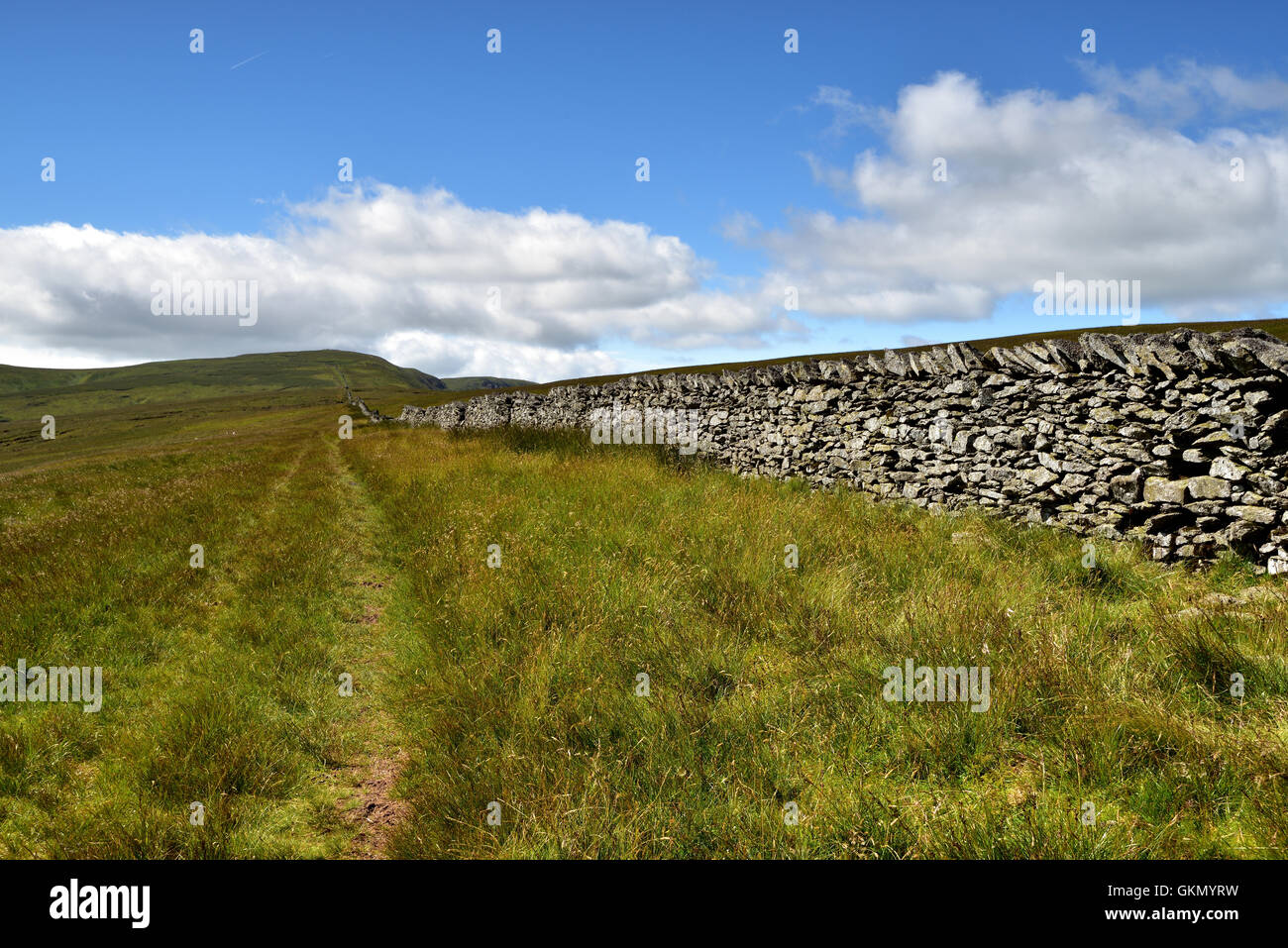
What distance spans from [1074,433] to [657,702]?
7115 mm

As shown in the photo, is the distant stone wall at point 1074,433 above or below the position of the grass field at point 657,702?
above

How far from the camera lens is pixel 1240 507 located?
621 cm

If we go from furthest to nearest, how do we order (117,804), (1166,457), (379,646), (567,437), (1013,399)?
(567,437) → (1013,399) → (1166,457) → (379,646) → (117,804)

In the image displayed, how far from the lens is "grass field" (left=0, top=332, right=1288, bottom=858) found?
278 cm

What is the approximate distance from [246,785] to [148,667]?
259 cm

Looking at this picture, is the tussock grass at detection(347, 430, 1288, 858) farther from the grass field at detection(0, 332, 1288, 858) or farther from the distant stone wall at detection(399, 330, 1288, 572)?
the distant stone wall at detection(399, 330, 1288, 572)

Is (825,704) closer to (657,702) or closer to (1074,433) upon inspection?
(657,702)

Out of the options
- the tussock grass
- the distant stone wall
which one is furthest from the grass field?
the distant stone wall

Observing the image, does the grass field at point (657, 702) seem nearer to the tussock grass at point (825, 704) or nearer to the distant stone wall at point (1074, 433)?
the tussock grass at point (825, 704)

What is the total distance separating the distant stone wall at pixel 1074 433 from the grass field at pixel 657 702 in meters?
0.67

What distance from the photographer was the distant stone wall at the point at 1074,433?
6.19m

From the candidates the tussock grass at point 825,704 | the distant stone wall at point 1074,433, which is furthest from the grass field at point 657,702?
the distant stone wall at point 1074,433
